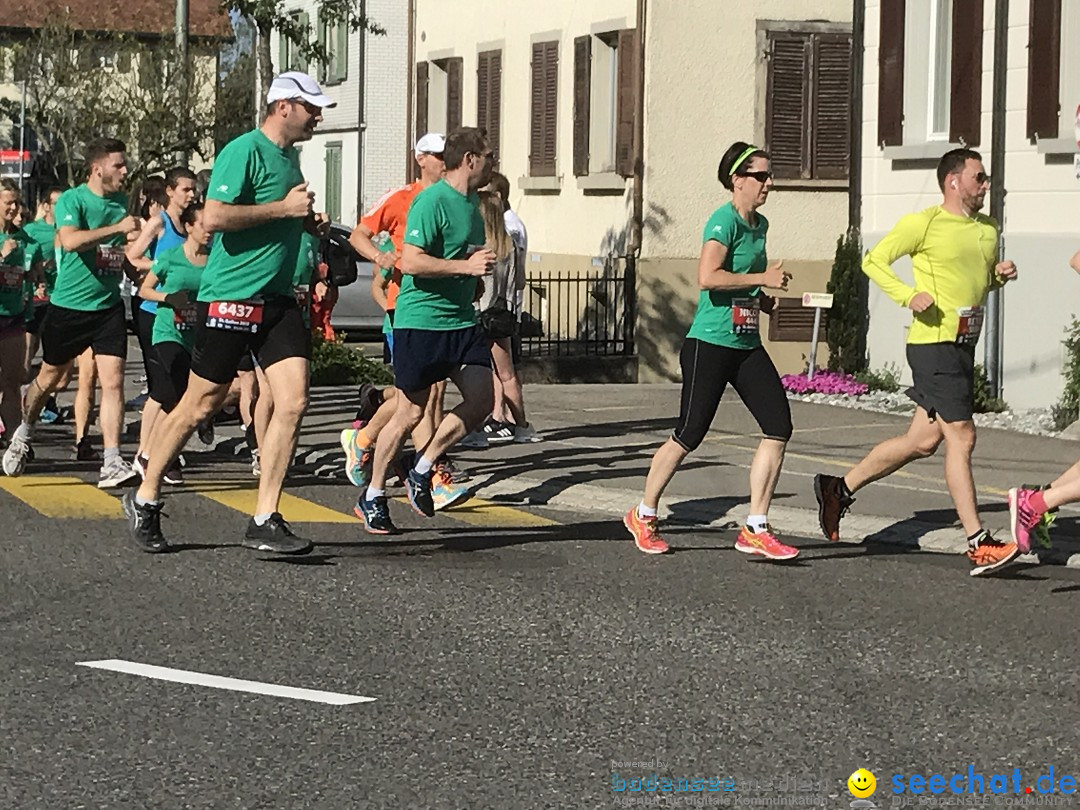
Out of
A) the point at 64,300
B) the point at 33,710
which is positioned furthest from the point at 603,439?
the point at 33,710

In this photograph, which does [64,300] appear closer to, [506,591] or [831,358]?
[506,591]

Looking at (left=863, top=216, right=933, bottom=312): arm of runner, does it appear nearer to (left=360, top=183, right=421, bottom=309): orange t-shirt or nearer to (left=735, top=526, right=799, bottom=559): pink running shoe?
(left=735, top=526, right=799, bottom=559): pink running shoe

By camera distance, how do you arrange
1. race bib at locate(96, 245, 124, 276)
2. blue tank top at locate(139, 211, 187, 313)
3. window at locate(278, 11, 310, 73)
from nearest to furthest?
blue tank top at locate(139, 211, 187, 313), race bib at locate(96, 245, 124, 276), window at locate(278, 11, 310, 73)

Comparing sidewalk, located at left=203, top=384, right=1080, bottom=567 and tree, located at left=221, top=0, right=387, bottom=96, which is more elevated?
tree, located at left=221, top=0, right=387, bottom=96

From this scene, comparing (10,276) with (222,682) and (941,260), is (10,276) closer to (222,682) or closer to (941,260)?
(941,260)

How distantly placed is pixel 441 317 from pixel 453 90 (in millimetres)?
19451

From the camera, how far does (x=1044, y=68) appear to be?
18.4m

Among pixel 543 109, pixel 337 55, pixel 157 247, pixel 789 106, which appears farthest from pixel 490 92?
pixel 157 247

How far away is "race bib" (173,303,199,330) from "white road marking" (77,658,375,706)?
547 cm

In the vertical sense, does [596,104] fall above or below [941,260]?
above

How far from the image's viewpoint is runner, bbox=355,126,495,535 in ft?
36.5

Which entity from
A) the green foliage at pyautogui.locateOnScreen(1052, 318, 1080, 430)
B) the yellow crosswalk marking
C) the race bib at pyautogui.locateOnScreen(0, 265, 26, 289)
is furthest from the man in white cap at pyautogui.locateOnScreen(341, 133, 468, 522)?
the green foliage at pyautogui.locateOnScreen(1052, 318, 1080, 430)

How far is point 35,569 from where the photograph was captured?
10023mm

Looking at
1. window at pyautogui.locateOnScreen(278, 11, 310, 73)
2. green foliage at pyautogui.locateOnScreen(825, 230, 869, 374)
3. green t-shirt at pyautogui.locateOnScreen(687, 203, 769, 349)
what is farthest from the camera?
window at pyautogui.locateOnScreen(278, 11, 310, 73)
